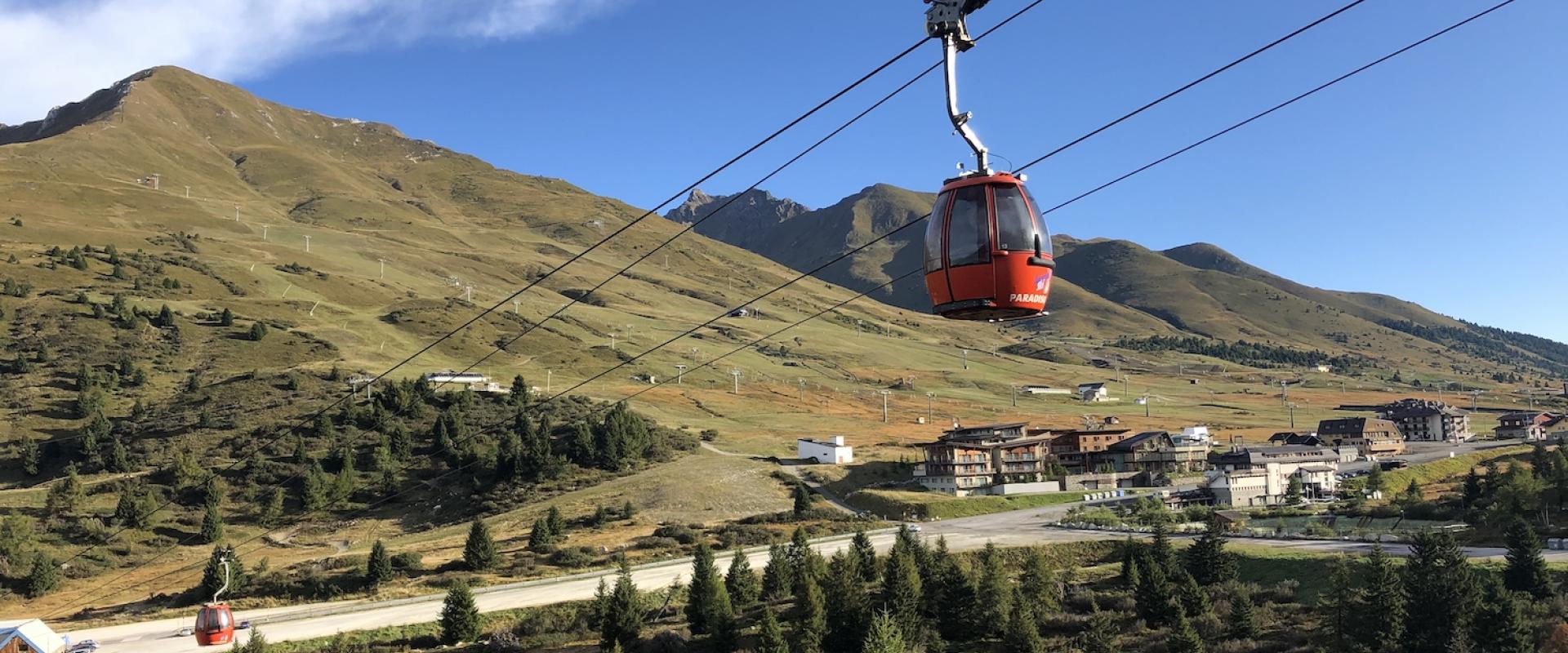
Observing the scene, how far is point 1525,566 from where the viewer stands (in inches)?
1805

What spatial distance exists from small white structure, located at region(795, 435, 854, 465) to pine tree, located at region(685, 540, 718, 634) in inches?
2550

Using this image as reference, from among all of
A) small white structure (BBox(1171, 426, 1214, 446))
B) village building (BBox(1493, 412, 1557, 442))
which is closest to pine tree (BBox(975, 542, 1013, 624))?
small white structure (BBox(1171, 426, 1214, 446))

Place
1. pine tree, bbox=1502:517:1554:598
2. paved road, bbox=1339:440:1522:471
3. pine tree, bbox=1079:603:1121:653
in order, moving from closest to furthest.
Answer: pine tree, bbox=1079:603:1121:653 → pine tree, bbox=1502:517:1554:598 → paved road, bbox=1339:440:1522:471

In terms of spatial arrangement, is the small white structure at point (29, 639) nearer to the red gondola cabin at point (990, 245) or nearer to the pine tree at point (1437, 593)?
the red gondola cabin at point (990, 245)

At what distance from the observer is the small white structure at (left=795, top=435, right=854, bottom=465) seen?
11631cm

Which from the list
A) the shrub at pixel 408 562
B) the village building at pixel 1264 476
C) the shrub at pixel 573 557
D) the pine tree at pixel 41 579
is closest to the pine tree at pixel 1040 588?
the shrub at pixel 573 557

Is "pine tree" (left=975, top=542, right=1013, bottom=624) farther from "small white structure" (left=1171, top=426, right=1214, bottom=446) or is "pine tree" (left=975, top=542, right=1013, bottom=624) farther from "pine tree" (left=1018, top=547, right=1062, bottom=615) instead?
"small white structure" (left=1171, top=426, right=1214, bottom=446)

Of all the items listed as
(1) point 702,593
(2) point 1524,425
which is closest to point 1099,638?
(1) point 702,593

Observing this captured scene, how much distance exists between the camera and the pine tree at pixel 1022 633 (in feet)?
138

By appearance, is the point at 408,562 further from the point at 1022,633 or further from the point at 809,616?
the point at 1022,633

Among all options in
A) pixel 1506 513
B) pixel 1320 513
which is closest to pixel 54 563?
pixel 1320 513

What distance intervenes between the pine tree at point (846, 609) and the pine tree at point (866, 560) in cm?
820

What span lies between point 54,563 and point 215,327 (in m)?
92.5

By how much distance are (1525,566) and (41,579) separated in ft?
309
